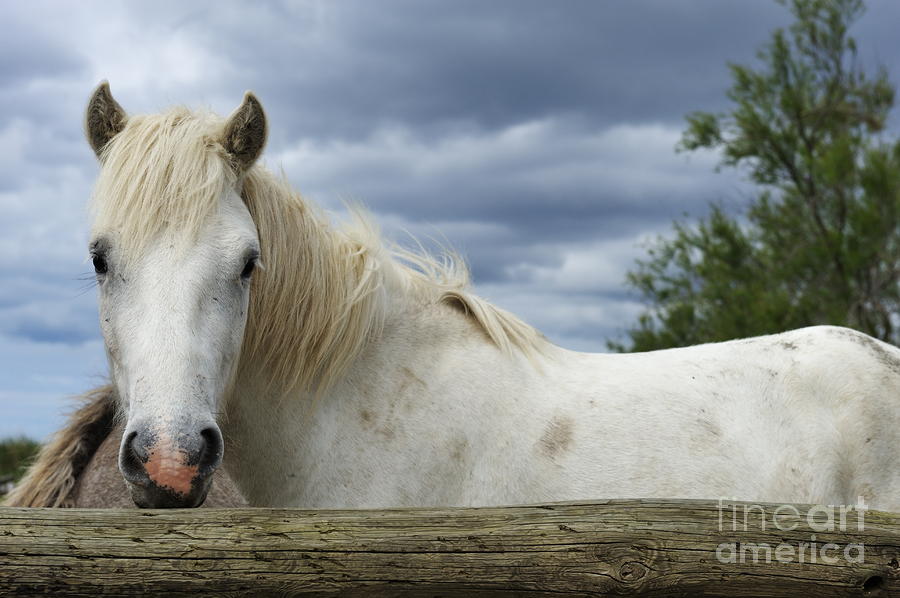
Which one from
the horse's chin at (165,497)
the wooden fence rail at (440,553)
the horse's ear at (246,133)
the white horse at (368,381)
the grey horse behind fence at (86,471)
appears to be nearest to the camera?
the wooden fence rail at (440,553)

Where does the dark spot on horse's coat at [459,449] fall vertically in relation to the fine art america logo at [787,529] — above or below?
above

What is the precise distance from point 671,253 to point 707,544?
2505 centimetres

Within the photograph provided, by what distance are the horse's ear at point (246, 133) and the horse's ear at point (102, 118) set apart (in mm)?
478

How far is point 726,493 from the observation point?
3352 millimetres

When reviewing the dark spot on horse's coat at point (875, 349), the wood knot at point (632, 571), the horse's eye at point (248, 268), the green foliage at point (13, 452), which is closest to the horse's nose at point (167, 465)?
the horse's eye at point (248, 268)

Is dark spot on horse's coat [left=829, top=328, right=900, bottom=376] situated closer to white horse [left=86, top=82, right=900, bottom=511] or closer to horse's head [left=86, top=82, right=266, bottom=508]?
white horse [left=86, top=82, right=900, bottom=511]

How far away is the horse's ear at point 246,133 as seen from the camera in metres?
3.01

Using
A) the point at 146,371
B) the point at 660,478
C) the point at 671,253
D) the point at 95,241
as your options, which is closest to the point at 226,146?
the point at 95,241

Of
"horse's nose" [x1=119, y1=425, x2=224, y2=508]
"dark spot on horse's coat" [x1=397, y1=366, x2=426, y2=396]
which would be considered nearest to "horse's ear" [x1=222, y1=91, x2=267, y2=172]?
"dark spot on horse's coat" [x1=397, y1=366, x2=426, y2=396]

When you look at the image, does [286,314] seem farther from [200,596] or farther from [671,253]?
[671,253]

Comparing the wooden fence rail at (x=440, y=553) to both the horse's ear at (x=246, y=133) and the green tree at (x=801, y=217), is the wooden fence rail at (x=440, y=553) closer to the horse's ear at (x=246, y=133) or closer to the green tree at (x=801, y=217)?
the horse's ear at (x=246, y=133)

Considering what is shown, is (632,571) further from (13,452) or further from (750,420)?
(13,452)

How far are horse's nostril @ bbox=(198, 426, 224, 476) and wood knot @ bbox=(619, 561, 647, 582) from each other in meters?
1.21

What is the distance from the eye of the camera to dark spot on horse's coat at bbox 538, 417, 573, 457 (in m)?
3.27
